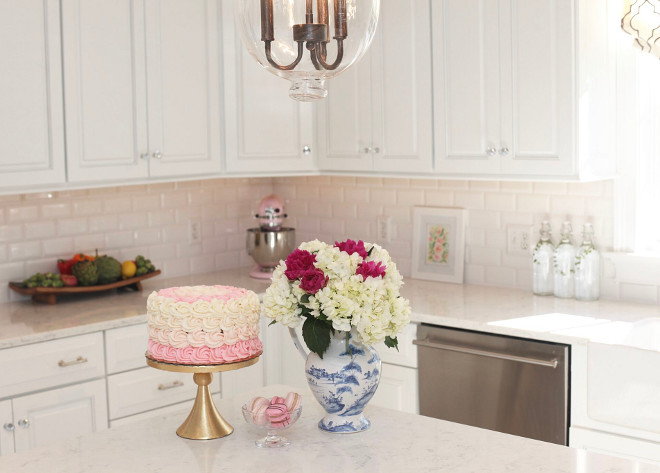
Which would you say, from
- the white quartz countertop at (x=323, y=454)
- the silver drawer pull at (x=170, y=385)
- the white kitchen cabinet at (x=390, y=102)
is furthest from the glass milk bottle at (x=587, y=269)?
the silver drawer pull at (x=170, y=385)

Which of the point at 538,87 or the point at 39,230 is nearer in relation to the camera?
the point at 538,87

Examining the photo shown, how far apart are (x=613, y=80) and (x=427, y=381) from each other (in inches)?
51.9

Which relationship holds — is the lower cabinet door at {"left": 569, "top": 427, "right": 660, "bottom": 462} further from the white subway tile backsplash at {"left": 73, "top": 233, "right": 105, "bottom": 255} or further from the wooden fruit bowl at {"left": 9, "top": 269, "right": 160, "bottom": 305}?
the white subway tile backsplash at {"left": 73, "top": 233, "right": 105, "bottom": 255}

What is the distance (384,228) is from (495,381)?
3.98 feet

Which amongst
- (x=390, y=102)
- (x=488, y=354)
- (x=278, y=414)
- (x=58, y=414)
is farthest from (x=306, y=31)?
(x=390, y=102)

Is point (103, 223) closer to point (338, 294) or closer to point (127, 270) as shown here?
point (127, 270)

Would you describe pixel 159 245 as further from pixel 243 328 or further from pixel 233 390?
pixel 243 328

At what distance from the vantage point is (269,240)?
3914 millimetres

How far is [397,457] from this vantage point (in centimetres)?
182

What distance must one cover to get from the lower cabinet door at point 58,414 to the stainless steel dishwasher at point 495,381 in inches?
46.5

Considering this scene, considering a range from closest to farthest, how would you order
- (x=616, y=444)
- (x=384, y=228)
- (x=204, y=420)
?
(x=204, y=420) < (x=616, y=444) < (x=384, y=228)

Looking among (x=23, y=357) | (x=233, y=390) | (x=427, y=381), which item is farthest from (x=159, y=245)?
(x=427, y=381)

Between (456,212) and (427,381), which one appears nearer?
(427,381)

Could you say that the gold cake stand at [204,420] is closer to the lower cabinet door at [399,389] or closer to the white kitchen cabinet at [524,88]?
the lower cabinet door at [399,389]
